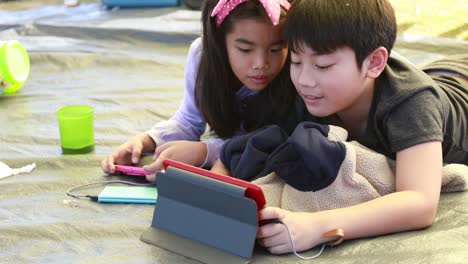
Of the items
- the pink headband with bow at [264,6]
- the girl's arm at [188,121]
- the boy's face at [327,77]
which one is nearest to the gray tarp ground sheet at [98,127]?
the girl's arm at [188,121]

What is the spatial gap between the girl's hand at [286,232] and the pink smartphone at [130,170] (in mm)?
346

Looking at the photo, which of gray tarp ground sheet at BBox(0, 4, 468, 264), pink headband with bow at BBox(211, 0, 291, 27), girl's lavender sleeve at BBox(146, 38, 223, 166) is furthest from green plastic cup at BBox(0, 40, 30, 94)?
pink headband with bow at BBox(211, 0, 291, 27)

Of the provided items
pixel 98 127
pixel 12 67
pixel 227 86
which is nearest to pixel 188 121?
pixel 227 86

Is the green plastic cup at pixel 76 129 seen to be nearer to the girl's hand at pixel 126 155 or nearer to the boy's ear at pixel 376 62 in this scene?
the girl's hand at pixel 126 155

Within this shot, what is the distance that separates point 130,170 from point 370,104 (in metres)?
0.45

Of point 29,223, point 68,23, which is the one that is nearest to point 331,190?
point 29,223

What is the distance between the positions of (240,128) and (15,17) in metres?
1.58

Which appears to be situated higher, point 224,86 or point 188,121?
point 224,86

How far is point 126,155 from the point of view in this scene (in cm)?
119

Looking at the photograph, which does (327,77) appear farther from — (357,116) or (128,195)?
(128,195)

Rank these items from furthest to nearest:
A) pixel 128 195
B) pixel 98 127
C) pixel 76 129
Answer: pixel 98 127 → pixel 76 129 → pixel 128 195

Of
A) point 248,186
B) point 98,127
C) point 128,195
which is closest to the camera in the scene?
point 248,186

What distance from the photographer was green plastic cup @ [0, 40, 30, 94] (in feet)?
5.18

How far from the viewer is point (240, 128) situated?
126 centimetres
